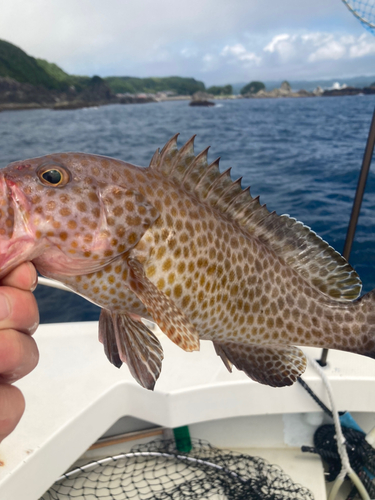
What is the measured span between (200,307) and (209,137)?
90.1 ft

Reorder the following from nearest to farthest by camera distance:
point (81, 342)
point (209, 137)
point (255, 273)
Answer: point (255, 273)
point (81, 342)
point (209, 137)

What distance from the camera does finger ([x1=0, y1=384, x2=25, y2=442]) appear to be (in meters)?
1.41

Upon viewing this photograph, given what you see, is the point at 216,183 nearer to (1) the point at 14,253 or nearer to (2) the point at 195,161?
(2) the point at 195,161

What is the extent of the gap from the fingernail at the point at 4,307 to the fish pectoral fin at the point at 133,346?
365 millimetres

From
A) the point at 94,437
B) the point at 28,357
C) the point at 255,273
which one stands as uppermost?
the point at 255,273

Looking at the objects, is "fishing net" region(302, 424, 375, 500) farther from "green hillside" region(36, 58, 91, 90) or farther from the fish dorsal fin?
"green hillside" region(36, 58, 91, 90)

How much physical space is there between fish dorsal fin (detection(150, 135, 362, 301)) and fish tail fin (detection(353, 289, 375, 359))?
7cm

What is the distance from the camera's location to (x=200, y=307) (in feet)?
4.89

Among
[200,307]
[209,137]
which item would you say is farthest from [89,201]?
[209,137]

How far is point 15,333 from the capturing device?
1324mm

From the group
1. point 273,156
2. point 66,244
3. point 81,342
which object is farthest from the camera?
point 273,156

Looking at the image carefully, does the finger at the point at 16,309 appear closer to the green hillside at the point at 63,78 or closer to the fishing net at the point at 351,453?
the fishing net at the point at 351,453

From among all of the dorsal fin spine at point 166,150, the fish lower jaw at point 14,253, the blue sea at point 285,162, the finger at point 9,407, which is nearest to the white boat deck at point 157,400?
the finger at point 9,407

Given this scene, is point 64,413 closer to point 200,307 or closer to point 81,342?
point 81,342
